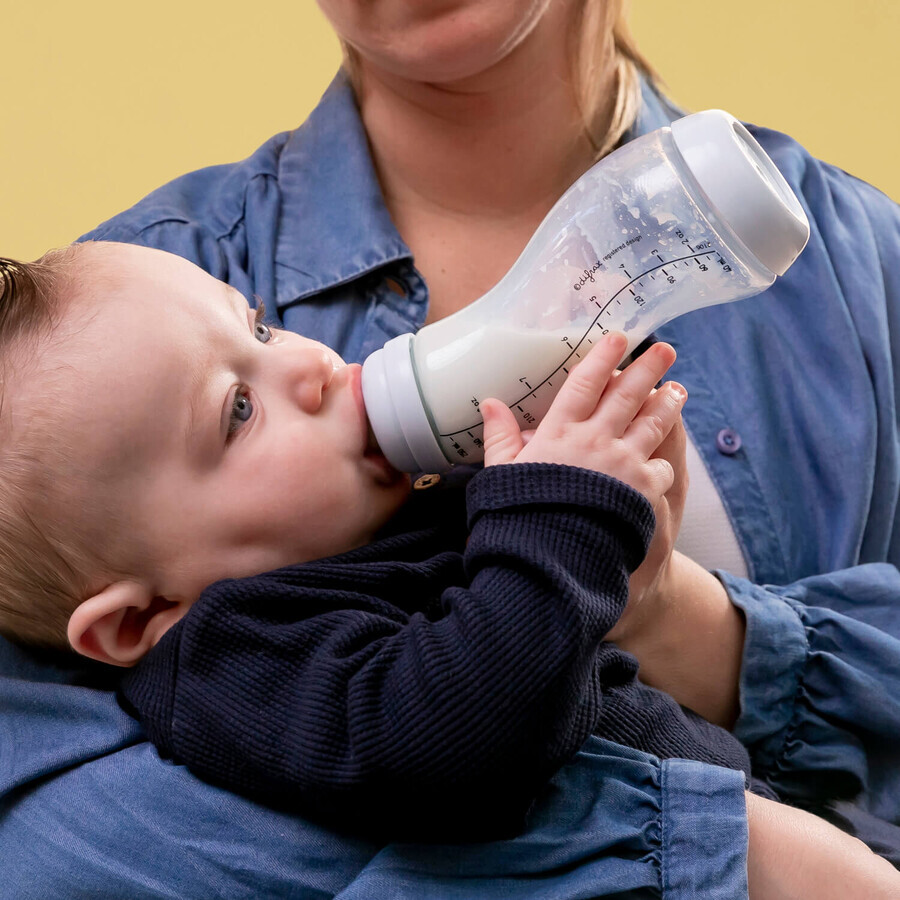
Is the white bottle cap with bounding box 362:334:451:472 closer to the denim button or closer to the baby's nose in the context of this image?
the baby's nose

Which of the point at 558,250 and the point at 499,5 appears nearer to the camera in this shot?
the point at 558,250

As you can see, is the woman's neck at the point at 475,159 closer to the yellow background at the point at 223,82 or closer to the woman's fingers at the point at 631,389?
the woman's fingers at the point at 631,389

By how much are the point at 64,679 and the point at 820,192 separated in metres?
0.91

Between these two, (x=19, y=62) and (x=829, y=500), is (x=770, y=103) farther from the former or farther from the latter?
(x=19, y=62)

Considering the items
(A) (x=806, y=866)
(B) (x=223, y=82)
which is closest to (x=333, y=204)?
(B) (x=223, y=82)

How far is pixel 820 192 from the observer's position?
1145 millimetres

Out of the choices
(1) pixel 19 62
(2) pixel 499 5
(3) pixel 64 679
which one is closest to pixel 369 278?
(2) pixel 499 5

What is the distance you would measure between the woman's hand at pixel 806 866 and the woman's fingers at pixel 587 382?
32cm

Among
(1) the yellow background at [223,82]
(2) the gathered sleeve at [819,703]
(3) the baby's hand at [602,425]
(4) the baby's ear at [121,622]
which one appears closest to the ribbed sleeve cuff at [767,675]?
(2) the gathered sleeve at [819,703]

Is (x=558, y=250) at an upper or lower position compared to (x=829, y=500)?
upper

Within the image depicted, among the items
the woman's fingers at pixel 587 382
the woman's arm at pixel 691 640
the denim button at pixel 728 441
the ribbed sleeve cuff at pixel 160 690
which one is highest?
the woman's fingers at pixel 587 382

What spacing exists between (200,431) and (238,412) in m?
0.03

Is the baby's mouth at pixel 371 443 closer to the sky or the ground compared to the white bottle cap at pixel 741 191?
closer to the ground

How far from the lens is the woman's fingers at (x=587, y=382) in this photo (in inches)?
26.4
